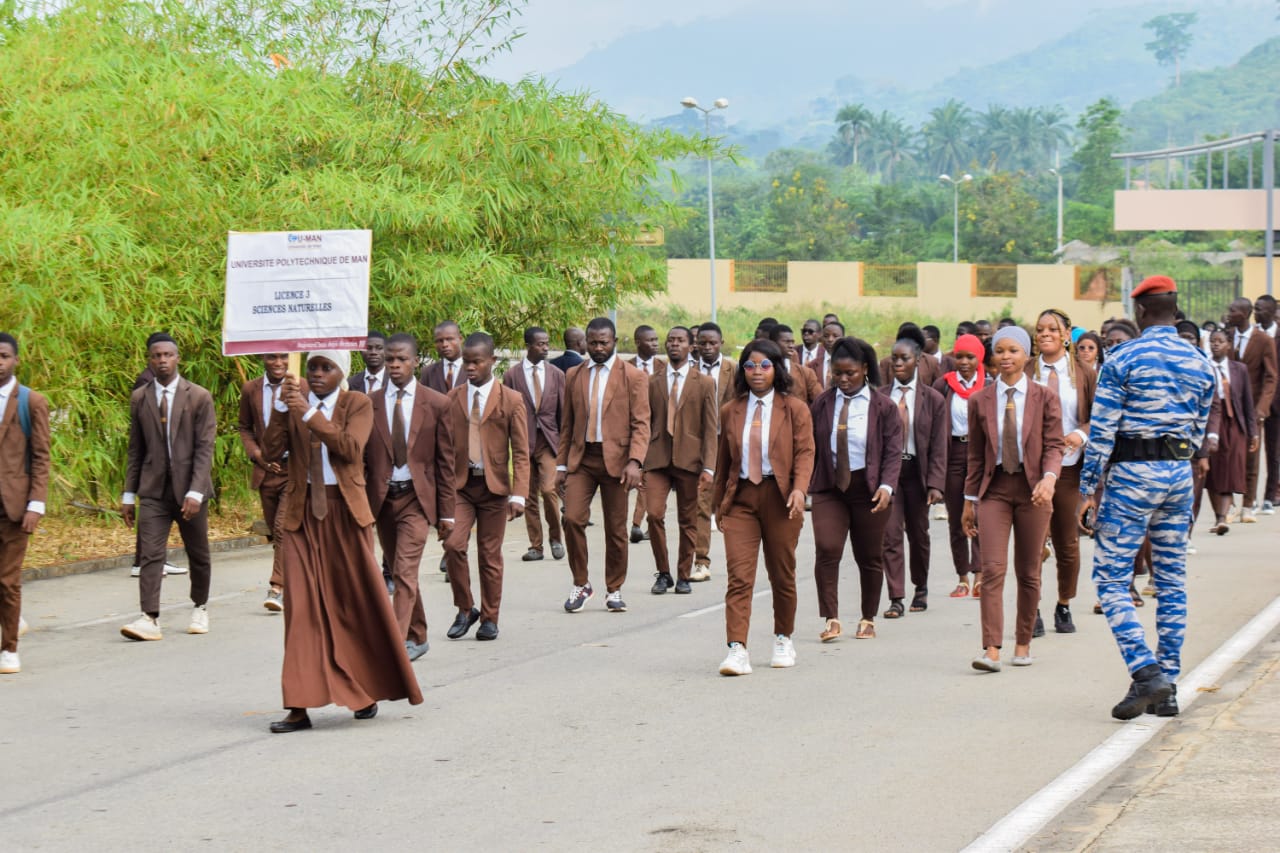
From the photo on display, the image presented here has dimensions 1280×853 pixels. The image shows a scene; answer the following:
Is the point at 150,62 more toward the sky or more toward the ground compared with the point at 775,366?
more toward the sky

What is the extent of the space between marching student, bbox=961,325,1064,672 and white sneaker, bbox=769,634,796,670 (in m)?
1.11

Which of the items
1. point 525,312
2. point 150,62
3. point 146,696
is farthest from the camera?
point 525,312

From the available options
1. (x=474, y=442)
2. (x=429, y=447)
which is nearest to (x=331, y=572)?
(x=429, y=447)

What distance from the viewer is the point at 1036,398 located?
33.9 ft

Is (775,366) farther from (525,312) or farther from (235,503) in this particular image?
(525,312)

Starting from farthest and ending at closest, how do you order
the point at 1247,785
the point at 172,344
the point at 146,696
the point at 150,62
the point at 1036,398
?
the point at 150,62
the point at 172,344
the point at 1036,398
the point at 146,696
the point at 1247,785

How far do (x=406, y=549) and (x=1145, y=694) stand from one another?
4.47 meters

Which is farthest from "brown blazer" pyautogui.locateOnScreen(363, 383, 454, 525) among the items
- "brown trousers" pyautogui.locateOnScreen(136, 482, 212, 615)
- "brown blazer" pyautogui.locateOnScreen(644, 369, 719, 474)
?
"brown blazer" pyautogui.locateOnScreen(644, 369, 719, 474)

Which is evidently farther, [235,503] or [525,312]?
[525,312]

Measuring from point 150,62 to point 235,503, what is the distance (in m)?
4.65

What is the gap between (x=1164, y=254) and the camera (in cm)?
7906

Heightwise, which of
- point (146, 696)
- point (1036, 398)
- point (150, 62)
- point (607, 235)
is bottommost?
point (146, 696)

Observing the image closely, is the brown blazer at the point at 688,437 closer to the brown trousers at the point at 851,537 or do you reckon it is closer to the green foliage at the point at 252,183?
the brown trousers at the point at 851,537

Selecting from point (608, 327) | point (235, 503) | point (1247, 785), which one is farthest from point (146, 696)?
point (235, 503)
